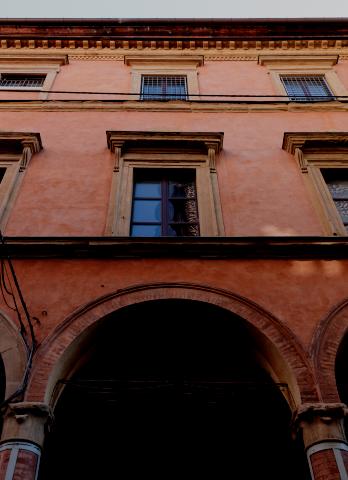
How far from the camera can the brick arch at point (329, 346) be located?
17.1 ft

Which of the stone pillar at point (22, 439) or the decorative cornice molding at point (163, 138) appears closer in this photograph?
the stone pillar at point (22, 439)

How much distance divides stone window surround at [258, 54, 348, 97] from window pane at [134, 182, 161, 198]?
16.4ft

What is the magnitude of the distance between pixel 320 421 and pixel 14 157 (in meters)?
6.68

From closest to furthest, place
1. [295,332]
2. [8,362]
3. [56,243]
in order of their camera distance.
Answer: [8,362] → [295,332] → [56,243]

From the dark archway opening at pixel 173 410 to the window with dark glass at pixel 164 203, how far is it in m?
1.80

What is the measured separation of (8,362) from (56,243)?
1862mm

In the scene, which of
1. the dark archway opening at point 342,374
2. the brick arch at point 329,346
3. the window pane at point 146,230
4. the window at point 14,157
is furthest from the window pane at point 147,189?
the dark archway opening at point 342,374

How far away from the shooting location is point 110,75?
1155cm

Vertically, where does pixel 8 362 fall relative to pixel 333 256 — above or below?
below

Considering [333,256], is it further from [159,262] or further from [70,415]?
[70,415]

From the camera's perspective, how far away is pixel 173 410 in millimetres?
6504

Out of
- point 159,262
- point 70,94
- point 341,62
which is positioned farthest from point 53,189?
point 341,62

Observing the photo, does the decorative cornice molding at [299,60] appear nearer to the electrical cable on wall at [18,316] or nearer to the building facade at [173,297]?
the building facade at [173,297]

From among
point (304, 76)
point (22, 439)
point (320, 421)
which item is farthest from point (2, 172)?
point (304, 76)
